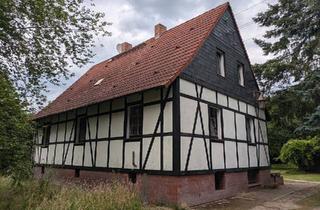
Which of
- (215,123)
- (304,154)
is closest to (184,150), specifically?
(215,123)

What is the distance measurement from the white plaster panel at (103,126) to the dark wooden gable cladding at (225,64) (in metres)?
4.22

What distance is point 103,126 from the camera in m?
12.7

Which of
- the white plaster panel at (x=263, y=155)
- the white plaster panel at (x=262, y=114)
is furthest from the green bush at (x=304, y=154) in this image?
the white plaster panel at (x=263, y=155)

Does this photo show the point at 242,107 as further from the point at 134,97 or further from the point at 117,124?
the point at 117,124

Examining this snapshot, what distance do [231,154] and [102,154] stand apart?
5.50m

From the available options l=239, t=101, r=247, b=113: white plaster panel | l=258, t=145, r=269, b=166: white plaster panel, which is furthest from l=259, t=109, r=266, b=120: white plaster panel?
l=239, t=101, r=247, b=113: white plaster panel

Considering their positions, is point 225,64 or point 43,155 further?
point 43,155

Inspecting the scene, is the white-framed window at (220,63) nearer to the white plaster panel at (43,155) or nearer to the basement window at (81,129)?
the basement window at (81,129)

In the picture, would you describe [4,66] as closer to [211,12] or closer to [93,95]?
[93,95]

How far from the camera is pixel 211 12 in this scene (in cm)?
1394

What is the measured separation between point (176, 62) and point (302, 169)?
63.1 feet

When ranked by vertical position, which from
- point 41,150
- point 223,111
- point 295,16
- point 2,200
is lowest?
point 2,200

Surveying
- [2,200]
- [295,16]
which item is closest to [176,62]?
[2,200]

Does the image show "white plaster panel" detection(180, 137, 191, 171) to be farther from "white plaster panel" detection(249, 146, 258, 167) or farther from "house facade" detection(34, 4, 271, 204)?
"white plaster panel" detection(249, 146, 258, 167)
